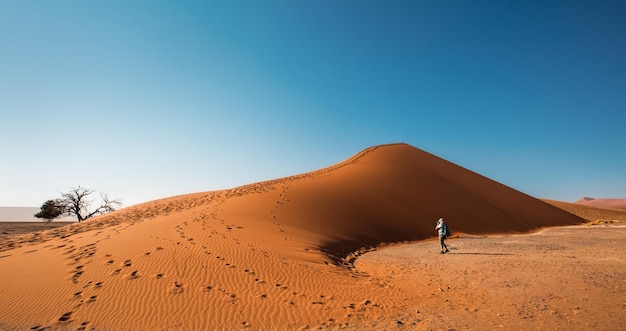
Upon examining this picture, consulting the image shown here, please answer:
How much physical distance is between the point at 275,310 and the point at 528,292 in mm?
6457

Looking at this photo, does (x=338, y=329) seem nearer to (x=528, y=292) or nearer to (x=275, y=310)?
(x=275, y=310)

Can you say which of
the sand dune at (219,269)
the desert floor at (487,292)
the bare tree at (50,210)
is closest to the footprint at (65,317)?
the sand dune at (219,269)

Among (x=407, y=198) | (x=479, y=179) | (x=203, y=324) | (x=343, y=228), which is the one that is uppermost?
(x=479, y=179)

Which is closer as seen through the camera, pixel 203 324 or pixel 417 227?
pixel 203 324

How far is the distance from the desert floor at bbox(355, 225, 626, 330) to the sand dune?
2.84 ft

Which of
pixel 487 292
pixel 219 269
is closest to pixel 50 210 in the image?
pixel 219 269

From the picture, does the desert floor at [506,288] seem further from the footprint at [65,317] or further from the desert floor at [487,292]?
the footprint at [65,317]

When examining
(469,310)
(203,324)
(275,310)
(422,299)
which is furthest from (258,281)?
(469,310)

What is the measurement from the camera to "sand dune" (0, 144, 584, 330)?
669 centimetres

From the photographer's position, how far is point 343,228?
59.9 feet

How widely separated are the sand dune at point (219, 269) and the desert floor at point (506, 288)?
0.87 metres

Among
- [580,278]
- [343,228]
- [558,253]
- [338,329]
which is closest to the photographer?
[338,329]

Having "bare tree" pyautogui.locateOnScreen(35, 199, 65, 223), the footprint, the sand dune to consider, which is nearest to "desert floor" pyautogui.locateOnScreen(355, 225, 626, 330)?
the sand dune

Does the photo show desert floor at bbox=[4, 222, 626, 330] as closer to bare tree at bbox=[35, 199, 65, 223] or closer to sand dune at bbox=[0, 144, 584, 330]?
sand dune at bbox=[0, 144, 584, 330]
